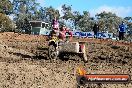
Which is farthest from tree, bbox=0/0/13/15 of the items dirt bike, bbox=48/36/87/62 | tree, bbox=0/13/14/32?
dirt bike, bbox=48/36/87/62

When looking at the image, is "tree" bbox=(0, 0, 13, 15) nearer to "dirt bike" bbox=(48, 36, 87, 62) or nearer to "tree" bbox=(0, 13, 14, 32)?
"tree" bbox=(0, 13, 14, 32)

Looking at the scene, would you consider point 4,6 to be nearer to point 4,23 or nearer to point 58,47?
point 4,23

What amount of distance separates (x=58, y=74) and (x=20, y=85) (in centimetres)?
188

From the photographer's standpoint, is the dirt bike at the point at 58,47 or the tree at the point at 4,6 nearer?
the dirt bike at the point at 58,47

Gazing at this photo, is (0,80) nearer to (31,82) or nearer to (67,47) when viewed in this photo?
(31,82)

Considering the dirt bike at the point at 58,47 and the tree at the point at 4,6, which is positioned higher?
the tree at the point at 4,6

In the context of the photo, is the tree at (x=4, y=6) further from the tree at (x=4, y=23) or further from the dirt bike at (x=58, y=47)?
the dirt bike at (x=58, y=47)

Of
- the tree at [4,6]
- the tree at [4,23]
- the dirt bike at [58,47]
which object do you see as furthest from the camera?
the tree at [4,6]

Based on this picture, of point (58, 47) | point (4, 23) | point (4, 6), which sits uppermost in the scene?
point (4, 6)

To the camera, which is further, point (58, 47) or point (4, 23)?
point (4, 23)

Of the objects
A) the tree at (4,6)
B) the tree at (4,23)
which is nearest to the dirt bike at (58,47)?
the tree at (4,23)

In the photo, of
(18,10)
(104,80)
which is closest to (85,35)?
(104,80)

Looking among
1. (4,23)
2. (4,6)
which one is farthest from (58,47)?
(4,6)

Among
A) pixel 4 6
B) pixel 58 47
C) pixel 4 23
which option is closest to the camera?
pixel 58 47
